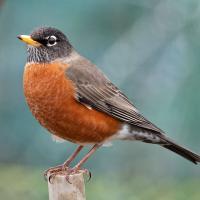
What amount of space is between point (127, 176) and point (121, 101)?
3.86 ft

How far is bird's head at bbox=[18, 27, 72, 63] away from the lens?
624 centimetres

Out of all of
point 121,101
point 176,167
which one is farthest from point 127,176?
point 121,101

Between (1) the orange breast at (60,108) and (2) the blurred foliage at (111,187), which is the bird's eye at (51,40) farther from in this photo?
(2) the blurred foliage at (111,187)

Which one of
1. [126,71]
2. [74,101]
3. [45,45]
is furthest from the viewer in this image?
[126,71]

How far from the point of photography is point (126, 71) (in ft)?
27.9

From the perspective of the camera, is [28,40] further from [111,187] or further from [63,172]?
[111,187]

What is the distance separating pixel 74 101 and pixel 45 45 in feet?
1.81

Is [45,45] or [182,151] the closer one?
[45,45]

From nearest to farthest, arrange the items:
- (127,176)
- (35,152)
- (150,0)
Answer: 1. (127,176)
2. (35,152)
3. (150,0)

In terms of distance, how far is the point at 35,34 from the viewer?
246 inches

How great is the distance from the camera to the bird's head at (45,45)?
6242mm

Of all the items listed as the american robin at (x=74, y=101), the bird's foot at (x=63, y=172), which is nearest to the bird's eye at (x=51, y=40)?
the american robin at (x=74, y=101)

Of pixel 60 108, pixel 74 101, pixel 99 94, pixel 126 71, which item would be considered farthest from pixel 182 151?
pixel 126 71

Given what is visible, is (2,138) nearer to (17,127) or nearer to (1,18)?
(17,127)
